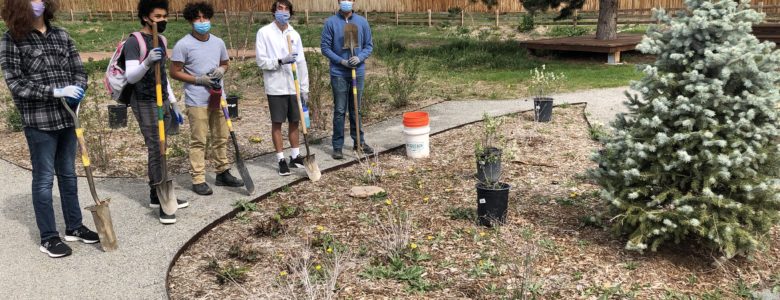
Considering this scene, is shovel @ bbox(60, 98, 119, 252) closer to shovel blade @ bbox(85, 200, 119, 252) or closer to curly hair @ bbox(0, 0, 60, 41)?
shovel blade @ bbox(85, 200, 119, 252)

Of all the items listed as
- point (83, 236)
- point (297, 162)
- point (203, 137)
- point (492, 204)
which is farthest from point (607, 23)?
point (83, 236)

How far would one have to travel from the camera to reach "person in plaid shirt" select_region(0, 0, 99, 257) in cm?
389

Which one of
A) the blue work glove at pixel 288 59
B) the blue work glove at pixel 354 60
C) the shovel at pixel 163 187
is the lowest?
the shovel at pixel 163 187

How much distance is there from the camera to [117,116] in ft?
28.1

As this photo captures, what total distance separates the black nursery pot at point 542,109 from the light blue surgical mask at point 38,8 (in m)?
5.61

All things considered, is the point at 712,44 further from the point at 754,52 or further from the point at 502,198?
the point at 502,198

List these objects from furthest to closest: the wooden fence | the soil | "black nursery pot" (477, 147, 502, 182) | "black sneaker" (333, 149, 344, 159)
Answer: the wooden fence
"black sneaker" (333, 149, 344, 159)
"black nursery pot" (477, 147, 502, 182)
the soil

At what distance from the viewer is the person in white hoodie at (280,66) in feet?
19.2

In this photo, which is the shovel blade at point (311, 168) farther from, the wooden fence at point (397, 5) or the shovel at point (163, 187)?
the wooden fence at point (397, 5)

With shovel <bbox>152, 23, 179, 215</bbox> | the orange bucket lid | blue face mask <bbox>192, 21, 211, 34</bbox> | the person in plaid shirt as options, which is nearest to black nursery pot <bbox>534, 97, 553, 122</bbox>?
the orange bucket lid

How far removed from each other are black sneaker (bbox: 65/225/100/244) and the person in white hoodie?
1976mm

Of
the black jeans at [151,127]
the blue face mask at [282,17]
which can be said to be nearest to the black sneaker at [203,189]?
the black jeans at [151,127]

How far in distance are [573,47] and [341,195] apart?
1055 cm

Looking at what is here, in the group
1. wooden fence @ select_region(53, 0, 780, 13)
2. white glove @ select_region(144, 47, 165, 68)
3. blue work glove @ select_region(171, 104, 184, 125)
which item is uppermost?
wooden fence @ select_region(53, 0, 780, 13)
